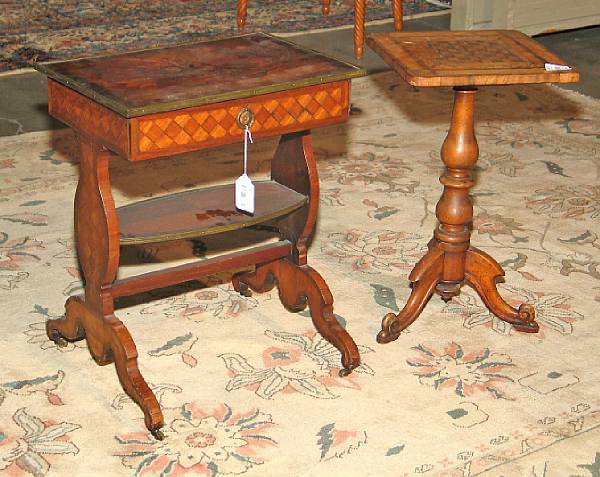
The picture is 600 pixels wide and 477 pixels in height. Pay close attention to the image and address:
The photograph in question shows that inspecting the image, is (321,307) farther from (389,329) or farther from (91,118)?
(91,118)

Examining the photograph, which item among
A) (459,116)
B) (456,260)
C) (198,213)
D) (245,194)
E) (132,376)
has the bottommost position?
(132,376)

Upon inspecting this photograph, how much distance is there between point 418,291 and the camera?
12.1ft

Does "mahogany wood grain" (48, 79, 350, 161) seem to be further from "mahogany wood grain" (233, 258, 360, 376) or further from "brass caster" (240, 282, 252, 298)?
"brass caster" (240, 282, 252, 298)

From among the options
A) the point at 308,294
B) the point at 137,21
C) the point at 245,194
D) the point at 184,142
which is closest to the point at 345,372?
the point at 308,294

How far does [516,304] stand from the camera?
3.95 metres

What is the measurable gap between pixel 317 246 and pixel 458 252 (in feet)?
2.82

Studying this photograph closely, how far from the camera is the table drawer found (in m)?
2.94

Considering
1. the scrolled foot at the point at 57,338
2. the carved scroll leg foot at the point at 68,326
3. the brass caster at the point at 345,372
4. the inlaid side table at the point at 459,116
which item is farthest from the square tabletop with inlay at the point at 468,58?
the scrolled foot at the point at 57,338

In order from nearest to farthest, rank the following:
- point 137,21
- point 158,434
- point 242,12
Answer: point 158,434 < point 242,12 < point 137,21

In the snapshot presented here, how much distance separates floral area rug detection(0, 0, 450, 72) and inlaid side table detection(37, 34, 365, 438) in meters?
3.75

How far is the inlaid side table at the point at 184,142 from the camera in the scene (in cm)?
300

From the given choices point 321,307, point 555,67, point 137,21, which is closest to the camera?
point 555,67

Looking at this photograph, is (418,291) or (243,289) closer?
(418,291)

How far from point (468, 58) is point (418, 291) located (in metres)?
0.79
